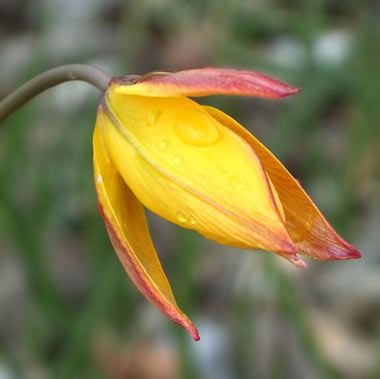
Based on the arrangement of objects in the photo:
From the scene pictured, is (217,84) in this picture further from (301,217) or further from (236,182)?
(301,217)

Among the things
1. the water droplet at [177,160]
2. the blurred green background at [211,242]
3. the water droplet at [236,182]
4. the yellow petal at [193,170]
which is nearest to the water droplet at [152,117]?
the yellow petal at [193,170]

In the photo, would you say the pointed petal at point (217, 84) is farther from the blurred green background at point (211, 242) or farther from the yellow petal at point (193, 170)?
the blurred green background at point (211, 242)

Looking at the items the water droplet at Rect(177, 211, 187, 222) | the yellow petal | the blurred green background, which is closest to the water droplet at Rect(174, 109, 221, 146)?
the yellow petal

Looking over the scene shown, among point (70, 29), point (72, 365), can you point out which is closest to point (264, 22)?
point (70, 29)

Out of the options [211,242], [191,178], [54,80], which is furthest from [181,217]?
[211,242]

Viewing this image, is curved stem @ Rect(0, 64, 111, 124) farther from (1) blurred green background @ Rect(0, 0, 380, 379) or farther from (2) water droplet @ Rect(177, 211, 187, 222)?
(1) blurred green background @ Rect(0, 0, 380, 379)

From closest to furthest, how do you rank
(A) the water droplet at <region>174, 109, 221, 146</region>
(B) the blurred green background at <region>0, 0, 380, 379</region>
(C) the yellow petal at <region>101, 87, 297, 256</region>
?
(C) the yellow petal at <region>101, 87, 297, 256</region> < (A) the water droplet at <region>174, 109, 221, 146</region> < (B) the blurred green background at <region>0, 0, 380, 379</region>
